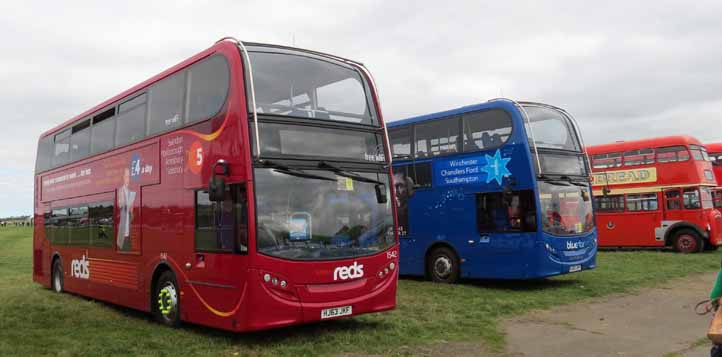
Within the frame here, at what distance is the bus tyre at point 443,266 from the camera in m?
14.2

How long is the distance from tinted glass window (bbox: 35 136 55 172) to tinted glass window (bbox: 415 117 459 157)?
8961mm

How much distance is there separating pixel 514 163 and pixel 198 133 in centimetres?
687

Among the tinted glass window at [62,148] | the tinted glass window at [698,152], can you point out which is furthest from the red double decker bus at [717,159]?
the tinted glass window at [62,148]

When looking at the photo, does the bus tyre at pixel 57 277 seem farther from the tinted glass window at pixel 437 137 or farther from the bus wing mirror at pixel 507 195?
the bus wing mirror at pixel 507 195

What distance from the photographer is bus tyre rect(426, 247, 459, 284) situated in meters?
14.2

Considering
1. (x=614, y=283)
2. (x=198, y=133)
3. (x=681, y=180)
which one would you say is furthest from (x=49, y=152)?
(x=681, y=180)

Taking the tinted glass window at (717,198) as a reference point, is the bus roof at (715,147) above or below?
above

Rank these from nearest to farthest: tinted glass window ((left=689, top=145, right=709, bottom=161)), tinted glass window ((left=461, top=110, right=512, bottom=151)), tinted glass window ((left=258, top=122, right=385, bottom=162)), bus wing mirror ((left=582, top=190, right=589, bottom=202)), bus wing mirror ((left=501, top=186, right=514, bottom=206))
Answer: tinted glass window ((left=258, top=122, right=385, bottom=162)), bus wing mirror ((left=501, top=186, right=514, bottom=206)), tinted glass window ((left=461, top=110, right=512, bottom=151)), bus wing mirror ((left=582, top=190, right=589, bottom=202)), tinted glass window ((left=689, top=145, right=709, bottom=161))

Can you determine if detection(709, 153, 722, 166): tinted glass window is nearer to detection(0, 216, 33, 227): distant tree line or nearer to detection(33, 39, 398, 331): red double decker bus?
detection(33, 39, 398, 331): red double decker bus

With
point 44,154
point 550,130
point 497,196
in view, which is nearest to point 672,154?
point 550,130

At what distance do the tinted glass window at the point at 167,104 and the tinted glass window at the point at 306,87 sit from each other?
1.78m

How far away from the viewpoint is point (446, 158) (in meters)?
14.4

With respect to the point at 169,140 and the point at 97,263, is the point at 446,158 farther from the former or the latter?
the point at 97,263

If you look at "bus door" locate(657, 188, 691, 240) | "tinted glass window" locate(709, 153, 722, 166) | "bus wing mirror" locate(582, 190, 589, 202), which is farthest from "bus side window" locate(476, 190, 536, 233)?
"tinted glass window" locate(709, 153, 722, 166)
